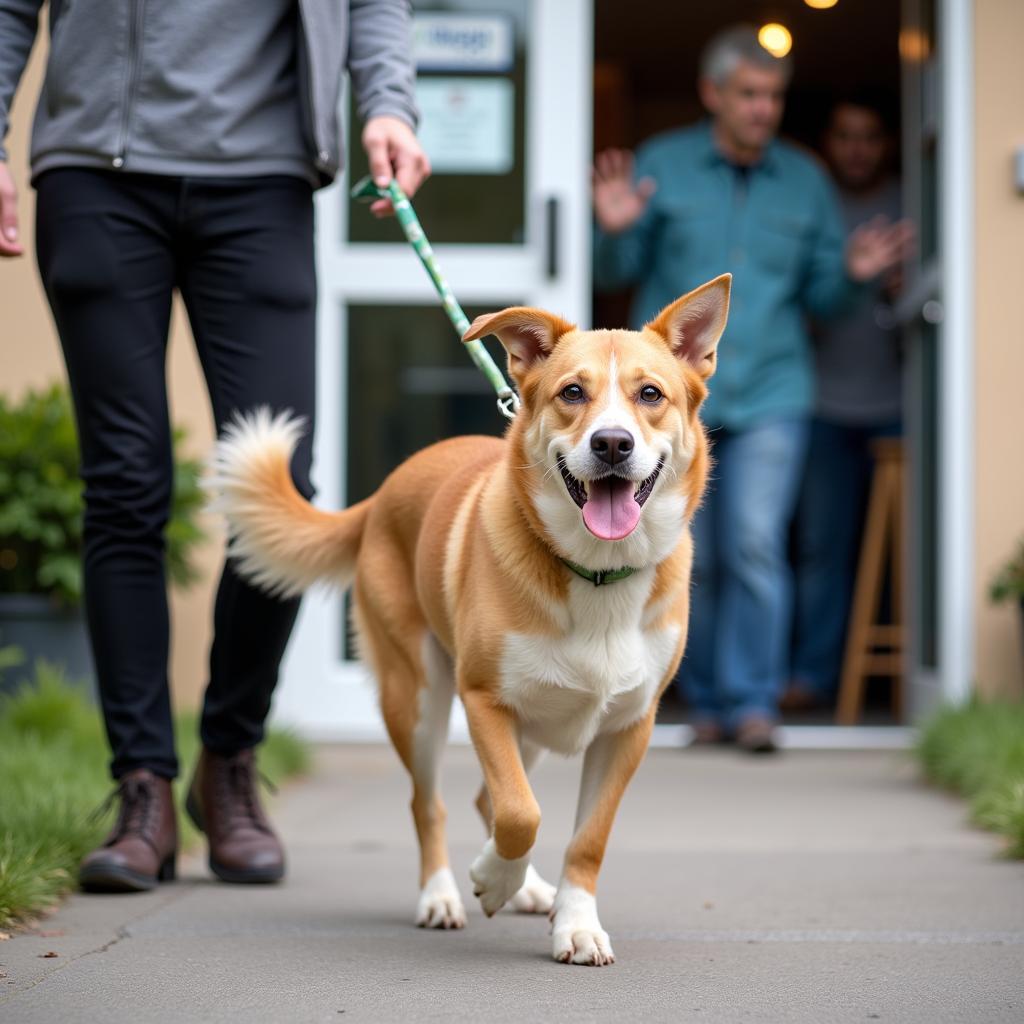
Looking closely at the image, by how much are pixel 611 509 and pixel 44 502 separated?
2.73 m

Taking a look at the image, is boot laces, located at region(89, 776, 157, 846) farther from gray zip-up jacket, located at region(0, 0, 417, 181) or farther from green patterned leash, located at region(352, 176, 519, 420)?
gray zip-up jacket, located at region(0, 0, 417, 181)

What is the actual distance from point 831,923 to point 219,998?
1158 millimetres

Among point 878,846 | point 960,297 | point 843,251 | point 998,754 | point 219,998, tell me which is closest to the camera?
point 219,998

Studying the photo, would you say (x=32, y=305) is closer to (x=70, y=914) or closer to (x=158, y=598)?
(x=158, y=598)

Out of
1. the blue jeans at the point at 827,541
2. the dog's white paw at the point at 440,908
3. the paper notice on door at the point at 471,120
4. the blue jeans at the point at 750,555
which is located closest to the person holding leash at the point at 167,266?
the dog's white paw at the point at 440,908

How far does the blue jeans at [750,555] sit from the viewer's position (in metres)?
5.44

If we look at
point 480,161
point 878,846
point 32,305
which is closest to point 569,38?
point 480,161

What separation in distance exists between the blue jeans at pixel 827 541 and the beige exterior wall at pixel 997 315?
68.9 inches

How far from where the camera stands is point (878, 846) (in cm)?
367

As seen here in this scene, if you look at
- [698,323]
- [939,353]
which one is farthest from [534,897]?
[939,353]

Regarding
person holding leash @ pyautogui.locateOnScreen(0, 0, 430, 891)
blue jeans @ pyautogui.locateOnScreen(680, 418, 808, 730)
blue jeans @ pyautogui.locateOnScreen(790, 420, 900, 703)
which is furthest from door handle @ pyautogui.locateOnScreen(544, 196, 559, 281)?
person holding leash @ pyautogui.locateOnScreen(0, 0, 430, 891)

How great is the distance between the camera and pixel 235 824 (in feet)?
10.2

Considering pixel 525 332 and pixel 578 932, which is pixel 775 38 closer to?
pixel 525 332

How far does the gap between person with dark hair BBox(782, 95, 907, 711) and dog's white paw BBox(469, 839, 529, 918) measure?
4.43m
